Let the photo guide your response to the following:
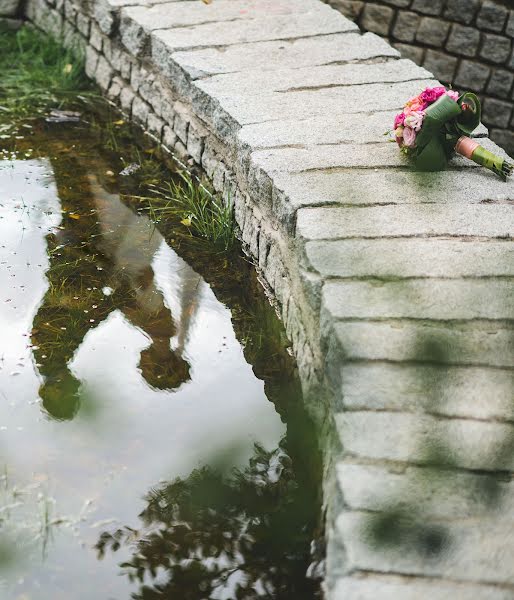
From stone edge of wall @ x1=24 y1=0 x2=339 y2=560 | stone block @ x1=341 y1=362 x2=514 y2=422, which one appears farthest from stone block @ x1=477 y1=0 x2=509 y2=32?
stone block @ x1=341 y1=362 x2=514 y2=422

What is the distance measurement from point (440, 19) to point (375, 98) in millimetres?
1618

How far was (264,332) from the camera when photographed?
297 centimetres

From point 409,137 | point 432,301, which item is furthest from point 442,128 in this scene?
point 432,301

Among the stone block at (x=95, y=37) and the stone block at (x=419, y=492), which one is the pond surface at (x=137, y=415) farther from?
the stone block at (x=95, y=37)

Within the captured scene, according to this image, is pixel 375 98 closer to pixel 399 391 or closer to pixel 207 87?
pixel 207 87

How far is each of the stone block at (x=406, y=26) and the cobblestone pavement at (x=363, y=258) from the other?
73 cm

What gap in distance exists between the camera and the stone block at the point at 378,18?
4.86 meters

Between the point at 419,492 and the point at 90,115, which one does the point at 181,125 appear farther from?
the point at 419,492

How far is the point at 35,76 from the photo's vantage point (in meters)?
4.59

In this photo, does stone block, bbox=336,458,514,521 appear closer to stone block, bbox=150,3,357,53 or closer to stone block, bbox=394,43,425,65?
stone block, bbox=150,3,357,53

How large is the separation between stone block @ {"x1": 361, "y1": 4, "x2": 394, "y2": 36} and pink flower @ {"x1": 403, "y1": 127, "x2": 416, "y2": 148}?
219 cm

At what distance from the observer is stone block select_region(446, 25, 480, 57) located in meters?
4.75

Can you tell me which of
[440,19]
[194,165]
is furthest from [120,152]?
[440,19]

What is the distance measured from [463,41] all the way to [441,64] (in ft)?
0.55
